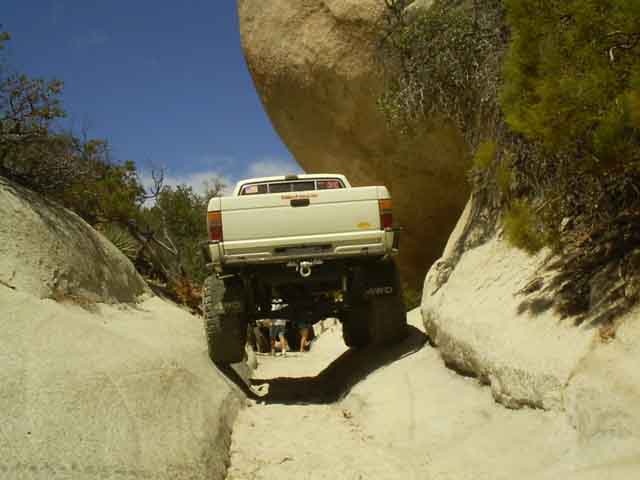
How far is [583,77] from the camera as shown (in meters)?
4.06

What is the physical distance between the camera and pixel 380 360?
7.87 meters

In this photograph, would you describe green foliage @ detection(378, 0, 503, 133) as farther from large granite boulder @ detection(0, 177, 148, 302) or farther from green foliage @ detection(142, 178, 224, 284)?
green foliage @ detection(142, 178, 224, 284)

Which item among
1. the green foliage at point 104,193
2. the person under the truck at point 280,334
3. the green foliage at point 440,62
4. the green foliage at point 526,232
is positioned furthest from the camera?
the person under the truck at point 280,334

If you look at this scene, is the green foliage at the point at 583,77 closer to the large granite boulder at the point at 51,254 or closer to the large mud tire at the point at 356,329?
the large mud tire at the point at 356,329

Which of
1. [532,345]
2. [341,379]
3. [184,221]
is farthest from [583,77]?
[184,221]

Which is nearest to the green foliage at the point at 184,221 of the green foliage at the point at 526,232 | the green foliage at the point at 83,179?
the green foliage at the point at 83,179

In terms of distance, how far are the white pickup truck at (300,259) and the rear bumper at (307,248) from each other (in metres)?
0.01

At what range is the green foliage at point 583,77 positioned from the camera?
3895mm

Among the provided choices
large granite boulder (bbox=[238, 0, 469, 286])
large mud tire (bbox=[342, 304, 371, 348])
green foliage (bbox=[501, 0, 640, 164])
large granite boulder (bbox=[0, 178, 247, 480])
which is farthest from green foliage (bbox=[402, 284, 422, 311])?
green foliage (bbox=[501, 0, 640, 164])

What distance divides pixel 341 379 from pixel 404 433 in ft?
10.8

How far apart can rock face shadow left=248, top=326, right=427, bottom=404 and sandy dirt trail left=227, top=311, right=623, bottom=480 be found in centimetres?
3

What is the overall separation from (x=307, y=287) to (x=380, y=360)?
4.37ft

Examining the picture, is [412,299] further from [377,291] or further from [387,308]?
[377,291]

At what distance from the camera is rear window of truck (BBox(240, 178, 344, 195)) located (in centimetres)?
808
